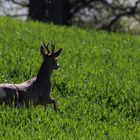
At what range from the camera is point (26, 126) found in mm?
7770

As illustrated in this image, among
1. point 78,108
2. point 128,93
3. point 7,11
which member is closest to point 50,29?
point 128,93

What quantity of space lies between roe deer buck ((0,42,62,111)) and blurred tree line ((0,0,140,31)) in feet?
69.7

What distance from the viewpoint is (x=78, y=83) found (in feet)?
35.3

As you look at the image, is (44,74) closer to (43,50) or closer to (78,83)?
(43,50)

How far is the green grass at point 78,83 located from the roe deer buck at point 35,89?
0.48 ft

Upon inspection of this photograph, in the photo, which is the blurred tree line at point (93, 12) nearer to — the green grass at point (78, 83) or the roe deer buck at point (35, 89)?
the green grass at point (78, 83)

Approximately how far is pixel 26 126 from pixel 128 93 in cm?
357

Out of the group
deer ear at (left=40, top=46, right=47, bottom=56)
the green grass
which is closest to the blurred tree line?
the green grass

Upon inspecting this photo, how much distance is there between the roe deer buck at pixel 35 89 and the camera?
25.7ft

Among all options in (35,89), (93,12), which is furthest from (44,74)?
(93,12)

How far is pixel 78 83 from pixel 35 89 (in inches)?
106

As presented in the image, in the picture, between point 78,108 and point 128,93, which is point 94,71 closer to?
point 128,93

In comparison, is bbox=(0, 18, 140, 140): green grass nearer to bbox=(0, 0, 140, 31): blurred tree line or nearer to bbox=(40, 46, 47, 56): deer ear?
bbox=(40, 46, 47, 56): deer ear

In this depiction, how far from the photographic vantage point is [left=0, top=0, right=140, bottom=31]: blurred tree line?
30016mm
